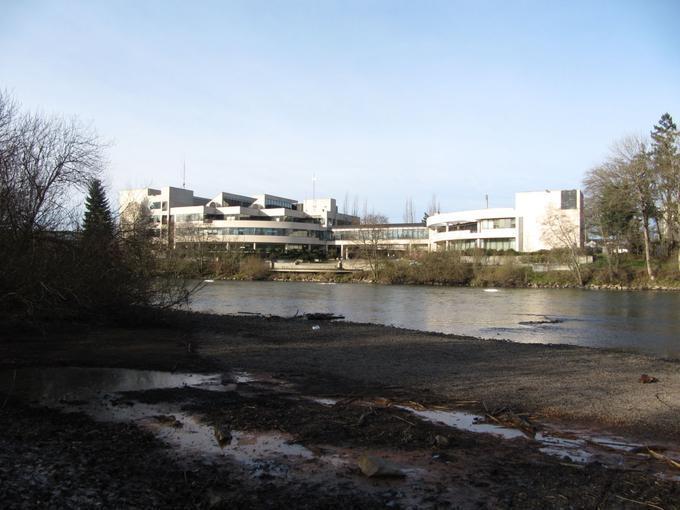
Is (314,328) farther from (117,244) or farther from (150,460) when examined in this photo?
(150,460)

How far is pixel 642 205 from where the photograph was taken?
222 feet

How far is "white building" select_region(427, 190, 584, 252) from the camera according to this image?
271 feet

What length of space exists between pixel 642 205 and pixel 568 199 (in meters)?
21.6

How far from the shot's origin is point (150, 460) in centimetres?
682

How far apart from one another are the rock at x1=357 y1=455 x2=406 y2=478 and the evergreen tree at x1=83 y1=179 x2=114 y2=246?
15.0 m

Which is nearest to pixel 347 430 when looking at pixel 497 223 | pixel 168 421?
pixel 168 421

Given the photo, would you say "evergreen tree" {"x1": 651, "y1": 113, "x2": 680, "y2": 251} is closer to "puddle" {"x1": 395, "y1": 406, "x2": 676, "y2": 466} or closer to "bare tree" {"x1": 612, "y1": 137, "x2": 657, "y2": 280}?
"bare tree" {"x1": 612, "y1": 137, "x2": 657, "y2": 280}

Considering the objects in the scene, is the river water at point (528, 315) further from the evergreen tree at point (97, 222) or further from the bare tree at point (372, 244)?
the bare tree at point (372, 244)

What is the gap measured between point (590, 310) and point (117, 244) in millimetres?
33785

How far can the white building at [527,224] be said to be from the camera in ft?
271

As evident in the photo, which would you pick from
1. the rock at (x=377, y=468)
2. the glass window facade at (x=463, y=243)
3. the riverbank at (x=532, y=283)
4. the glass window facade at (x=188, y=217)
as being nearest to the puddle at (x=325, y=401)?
the rock at (x=377, y=468)

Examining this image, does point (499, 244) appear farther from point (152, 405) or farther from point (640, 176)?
point (152, 405)

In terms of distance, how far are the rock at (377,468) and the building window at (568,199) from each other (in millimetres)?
89608

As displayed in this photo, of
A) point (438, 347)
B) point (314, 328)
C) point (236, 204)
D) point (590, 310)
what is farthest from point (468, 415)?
point (236, 204)
